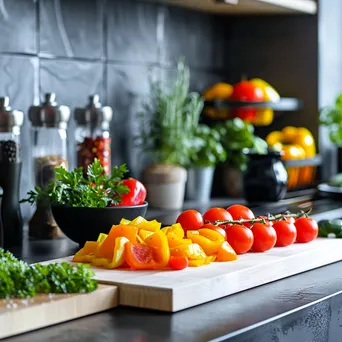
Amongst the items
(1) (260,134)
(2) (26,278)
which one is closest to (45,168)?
(2) (26,278)

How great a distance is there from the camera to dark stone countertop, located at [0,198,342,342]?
4.25ft

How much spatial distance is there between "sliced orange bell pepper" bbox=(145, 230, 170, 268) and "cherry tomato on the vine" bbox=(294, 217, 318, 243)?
45cm

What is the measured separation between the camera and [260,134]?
3342 mm

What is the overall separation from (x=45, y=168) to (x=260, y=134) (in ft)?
4.34

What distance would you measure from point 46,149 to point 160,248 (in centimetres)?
74

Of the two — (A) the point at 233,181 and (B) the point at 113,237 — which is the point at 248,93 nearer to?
(A) the point at 233,181

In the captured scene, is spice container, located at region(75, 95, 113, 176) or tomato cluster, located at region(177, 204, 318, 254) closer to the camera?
tomato cluster, located at region(177, 204, 318, 254)

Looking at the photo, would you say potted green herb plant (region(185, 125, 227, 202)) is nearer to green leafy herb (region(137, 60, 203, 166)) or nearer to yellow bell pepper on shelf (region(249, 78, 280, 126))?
green leafy herb (region(137, 60, 203, 166))

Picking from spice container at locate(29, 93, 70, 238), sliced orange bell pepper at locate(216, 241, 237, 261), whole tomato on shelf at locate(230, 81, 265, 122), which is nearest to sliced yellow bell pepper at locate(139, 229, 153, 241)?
sliced orange bell pepper at locate(216, 241, 237, 261)

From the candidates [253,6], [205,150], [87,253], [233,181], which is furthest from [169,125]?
[87,253]

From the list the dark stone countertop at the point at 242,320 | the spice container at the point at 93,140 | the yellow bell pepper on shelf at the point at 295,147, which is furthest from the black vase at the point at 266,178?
the dark stone countertop at the point at 242,320

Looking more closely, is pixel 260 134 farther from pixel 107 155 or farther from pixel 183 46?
pixel 107 155

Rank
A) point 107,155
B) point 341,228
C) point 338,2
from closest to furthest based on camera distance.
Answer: point 341,228 → point 107,155 → point 338,2

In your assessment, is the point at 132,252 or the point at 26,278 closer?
the point at 26,278
